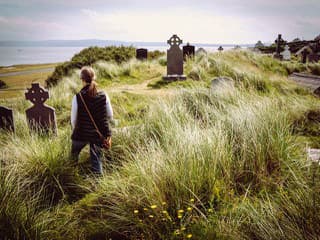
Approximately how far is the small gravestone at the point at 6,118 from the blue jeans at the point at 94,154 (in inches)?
71.2

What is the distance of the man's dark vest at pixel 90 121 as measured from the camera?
154 inches

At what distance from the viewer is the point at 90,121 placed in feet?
12.9

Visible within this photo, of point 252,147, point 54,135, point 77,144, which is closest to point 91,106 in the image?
point 77,144

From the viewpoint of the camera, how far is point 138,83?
12.7 metres

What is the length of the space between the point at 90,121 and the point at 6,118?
82.1 inches

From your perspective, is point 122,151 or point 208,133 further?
point 122,151

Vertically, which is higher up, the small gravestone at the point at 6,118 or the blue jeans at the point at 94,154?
the small gravestone at the point at 6,118

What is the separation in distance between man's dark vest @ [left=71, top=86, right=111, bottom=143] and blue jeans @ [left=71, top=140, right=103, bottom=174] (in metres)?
0.07

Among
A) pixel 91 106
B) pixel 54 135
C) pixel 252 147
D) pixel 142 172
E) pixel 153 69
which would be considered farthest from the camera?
pixel 153 69

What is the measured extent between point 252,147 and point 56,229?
2.47 metres

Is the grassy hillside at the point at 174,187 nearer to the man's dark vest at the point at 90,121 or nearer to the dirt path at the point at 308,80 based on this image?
the man's dark vest at the point at 90,121

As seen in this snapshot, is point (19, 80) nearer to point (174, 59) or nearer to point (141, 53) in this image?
point (141, 53)

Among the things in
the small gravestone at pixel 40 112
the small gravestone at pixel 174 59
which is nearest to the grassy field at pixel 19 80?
the small gravestone at pixel 40 112

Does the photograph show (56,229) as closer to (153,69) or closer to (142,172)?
(142,172)
